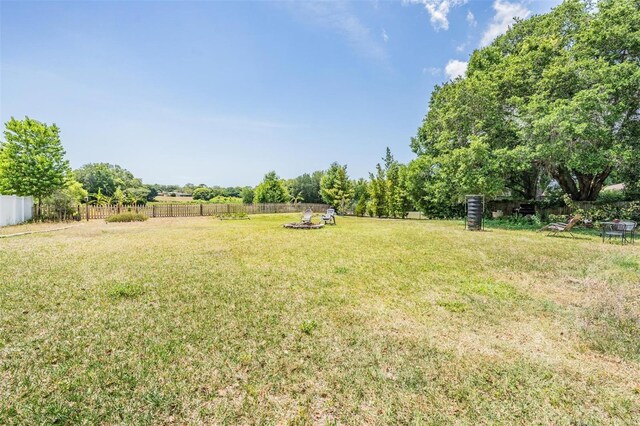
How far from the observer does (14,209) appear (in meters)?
15.2

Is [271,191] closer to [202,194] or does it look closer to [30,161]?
[30,161]

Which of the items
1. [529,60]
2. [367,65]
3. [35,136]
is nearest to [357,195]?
[367,65]

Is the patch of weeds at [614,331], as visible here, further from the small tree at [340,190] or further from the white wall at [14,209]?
the small tree at [340,190]

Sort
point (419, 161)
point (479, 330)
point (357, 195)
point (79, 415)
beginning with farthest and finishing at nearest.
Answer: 1. point (357, 195)
2. point (419, 161)
3. point (479, 330)
4. point (79, 415)

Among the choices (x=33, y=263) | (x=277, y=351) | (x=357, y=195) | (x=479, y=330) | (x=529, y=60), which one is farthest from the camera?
(x=357, y=195)

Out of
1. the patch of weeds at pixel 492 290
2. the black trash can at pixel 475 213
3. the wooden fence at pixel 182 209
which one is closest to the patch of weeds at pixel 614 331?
the patch of weeds at pixel 492 290

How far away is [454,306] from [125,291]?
5359 mm

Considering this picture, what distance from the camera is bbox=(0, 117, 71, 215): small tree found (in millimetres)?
16641

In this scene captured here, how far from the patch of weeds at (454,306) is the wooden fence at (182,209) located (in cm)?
2380

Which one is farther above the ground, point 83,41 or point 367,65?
point 367,65

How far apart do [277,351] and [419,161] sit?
2133 centimetres

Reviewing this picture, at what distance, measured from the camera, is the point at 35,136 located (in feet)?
56.7

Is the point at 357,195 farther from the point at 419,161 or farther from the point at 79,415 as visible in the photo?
the point at 79,415

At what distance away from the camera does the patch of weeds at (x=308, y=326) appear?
3.52m
